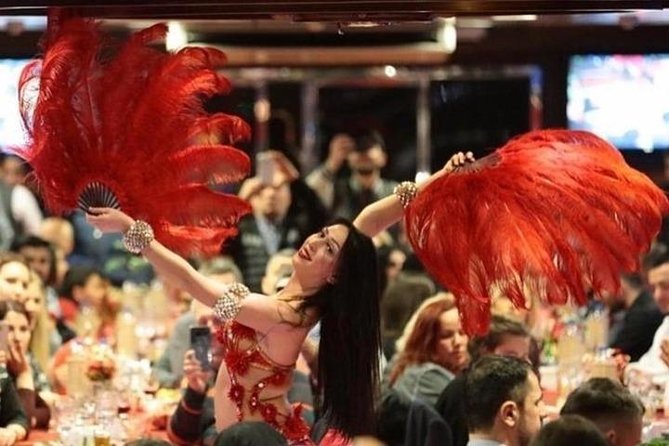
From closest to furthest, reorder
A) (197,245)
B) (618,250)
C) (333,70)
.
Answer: (618,250), (197,245), (333,70)

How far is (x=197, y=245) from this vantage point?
5.37 metres

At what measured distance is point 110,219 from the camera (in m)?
5.14

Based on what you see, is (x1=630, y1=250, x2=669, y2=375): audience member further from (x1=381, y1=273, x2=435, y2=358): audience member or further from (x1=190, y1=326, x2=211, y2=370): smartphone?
(x1=190, y1=326, x2=211, y2=370): smartphone

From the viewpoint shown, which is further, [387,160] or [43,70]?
[387,160]

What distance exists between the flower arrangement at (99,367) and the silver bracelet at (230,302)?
1635 millimetres

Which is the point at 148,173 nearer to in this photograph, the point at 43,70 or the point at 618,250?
the point at 43,70

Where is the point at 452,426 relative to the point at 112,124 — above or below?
below

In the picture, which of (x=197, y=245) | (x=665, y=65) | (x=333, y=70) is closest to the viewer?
(x=197, y=245)

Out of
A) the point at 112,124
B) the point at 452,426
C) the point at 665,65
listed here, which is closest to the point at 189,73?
the point at 112,124

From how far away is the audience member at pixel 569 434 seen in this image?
443 centimetres

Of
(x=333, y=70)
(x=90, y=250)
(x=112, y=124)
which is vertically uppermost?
(x=112, y=124)

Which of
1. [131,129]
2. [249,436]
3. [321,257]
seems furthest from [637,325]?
[249,436]

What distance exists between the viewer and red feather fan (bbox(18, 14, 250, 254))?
5.07 meters

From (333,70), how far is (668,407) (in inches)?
266
